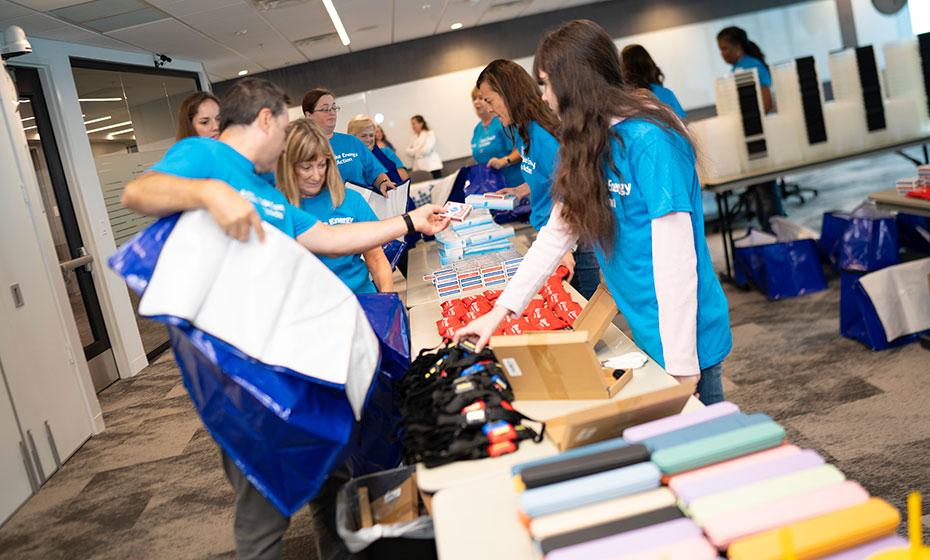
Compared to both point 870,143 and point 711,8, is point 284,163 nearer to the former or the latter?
point 870,143

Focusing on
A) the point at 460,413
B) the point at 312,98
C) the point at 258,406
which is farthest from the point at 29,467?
the point at 460,413

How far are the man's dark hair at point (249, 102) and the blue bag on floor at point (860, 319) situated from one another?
340 centimetres

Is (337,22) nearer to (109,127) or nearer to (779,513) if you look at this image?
(109,127)

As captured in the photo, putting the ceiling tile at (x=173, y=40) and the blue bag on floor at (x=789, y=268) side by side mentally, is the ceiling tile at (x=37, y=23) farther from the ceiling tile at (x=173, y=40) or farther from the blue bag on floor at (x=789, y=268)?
the blue bag on floor at (x=789, y=268)

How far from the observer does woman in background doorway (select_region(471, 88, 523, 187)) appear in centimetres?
526

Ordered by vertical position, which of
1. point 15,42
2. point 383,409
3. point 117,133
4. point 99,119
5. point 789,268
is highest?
point 15,42

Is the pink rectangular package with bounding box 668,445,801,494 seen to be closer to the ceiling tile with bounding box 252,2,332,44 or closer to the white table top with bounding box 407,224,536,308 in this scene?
the white table top with bounding box 407,224,536,308

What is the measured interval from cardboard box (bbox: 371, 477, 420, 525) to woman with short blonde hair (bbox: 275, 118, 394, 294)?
0.95 m

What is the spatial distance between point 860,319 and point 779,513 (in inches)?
142

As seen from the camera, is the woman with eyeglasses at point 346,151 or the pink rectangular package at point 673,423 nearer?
the pink rectangular package at point 673,423

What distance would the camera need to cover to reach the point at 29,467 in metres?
4.58

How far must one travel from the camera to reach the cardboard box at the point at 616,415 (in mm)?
1547

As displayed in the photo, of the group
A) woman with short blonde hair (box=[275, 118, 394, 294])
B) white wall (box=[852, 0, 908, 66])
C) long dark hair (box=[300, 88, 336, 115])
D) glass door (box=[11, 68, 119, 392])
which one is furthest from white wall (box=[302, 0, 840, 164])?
woman with short blonde hair (box=[275, 118, 394, 294])

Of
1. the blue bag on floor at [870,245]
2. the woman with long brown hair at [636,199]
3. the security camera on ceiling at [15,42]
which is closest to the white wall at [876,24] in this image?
the blue bag on floor at [870,245]
